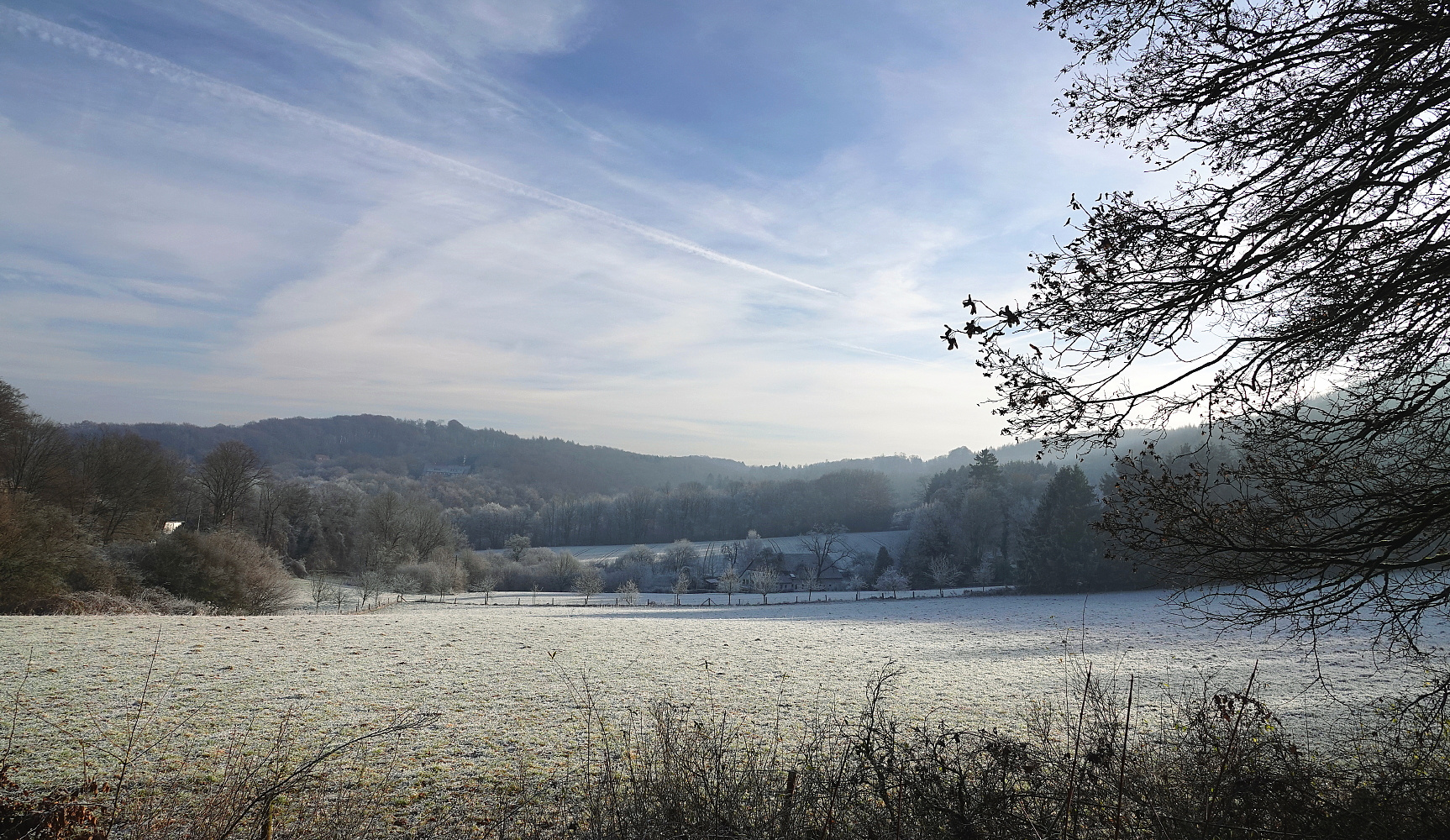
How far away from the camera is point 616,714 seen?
42.3 feet

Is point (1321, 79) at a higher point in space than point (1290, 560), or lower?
higher

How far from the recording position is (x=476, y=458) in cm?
18025

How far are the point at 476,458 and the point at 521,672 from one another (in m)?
172

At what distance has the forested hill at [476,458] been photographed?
156 metres

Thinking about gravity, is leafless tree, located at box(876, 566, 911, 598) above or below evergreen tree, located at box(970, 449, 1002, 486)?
below

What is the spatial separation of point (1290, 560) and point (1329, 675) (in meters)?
17.8

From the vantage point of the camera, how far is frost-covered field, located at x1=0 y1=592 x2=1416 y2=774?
11.5 meters

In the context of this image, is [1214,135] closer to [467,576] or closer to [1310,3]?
[1310,3]

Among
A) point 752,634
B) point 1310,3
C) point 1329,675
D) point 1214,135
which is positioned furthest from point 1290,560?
point 752,634

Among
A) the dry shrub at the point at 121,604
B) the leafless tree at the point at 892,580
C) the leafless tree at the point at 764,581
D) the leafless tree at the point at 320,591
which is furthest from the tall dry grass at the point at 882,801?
the leafless tree at the point at 892,580

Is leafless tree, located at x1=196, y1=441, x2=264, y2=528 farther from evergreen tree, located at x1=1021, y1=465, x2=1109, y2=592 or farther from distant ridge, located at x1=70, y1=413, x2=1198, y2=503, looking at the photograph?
distant ridge, located at x1=70, y1=413, x2=1198, y2=503

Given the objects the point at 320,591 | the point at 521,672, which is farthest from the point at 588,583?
the point at 521,672

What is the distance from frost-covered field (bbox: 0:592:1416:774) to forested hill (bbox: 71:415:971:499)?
4416 inches

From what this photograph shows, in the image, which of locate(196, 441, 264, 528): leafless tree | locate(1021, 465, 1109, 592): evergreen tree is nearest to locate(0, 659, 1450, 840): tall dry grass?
locate(1021, 465, 1109, 592): evergreen tree
